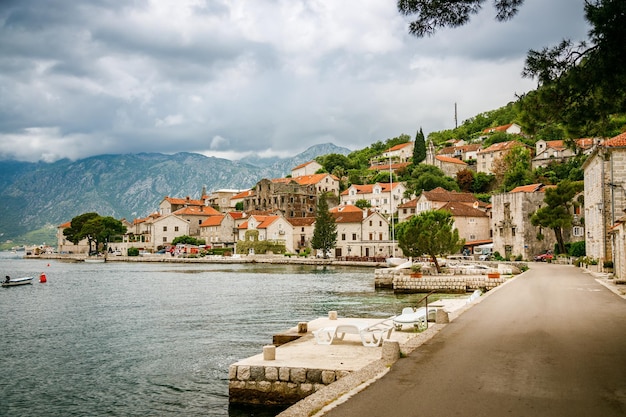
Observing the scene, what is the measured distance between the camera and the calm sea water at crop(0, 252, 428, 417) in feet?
48.9

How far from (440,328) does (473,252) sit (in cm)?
6777

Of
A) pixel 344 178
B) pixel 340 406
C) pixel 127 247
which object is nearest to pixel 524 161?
pixel 344 178

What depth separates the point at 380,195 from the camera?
120 metres

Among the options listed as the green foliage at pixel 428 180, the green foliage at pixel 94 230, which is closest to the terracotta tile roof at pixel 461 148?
the green foliage at pixel 428 180

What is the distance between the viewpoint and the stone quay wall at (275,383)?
1240 cm

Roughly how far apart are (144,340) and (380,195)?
9836cm

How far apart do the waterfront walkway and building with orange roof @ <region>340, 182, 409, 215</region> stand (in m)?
100

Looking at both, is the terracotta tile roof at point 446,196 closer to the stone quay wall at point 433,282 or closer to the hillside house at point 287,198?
the hillside house at point 287,198

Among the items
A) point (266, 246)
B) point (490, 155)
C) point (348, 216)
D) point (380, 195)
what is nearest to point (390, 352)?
point (348, 216)

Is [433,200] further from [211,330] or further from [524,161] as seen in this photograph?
[211,330]

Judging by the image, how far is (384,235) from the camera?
9781 cm

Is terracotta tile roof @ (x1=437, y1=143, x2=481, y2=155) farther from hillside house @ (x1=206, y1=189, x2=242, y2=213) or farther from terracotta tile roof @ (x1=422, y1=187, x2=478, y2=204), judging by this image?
hillside house @ (x1=206, y1=189, x2=242, y2=213)

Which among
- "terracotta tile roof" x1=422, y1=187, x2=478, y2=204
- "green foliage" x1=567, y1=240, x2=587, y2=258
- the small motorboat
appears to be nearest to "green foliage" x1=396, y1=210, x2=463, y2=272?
"green foliage" x1=567, y1=240, x2=587, y2=258

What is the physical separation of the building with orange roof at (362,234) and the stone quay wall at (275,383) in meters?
82.4
